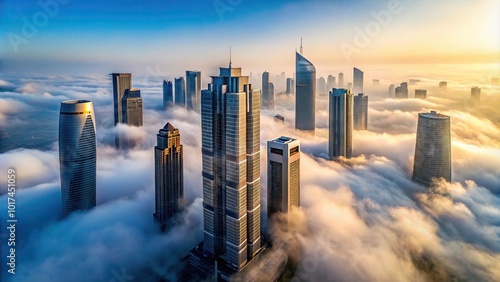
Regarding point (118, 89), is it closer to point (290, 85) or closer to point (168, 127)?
point (168, 127)

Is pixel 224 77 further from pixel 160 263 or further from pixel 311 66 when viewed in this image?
pixel 311 66

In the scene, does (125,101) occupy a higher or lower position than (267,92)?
lower

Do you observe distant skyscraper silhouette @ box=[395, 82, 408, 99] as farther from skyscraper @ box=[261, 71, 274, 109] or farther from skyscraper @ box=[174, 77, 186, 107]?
skyscraper @ box=[174, 77, 186, 107]

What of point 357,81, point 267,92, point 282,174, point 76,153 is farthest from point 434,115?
point 76,153

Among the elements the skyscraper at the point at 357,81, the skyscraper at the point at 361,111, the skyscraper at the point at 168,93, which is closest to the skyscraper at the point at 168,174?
the skyscraper at the point at 168,93

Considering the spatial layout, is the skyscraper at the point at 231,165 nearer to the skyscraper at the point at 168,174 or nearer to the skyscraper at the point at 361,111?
the skyscraper at the point at 168,174

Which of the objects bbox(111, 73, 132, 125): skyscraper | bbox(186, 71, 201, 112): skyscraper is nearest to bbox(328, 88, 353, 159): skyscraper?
bbox(186, 71, 201, 112): skyscraper
